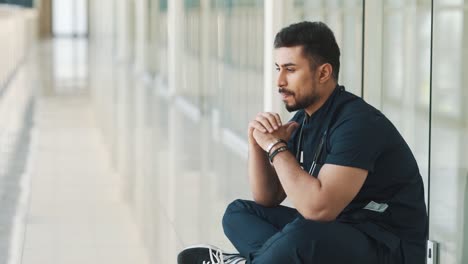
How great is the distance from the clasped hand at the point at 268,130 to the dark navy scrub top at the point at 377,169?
103mm

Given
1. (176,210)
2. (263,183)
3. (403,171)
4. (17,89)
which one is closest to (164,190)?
(176,210)

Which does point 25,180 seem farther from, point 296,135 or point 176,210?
point 296,135

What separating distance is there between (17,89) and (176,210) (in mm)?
10182

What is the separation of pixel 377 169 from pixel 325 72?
392mm

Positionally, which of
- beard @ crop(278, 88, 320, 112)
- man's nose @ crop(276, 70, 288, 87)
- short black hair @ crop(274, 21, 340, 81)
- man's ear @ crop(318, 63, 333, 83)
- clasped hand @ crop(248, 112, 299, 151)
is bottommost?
clasped hand @ crop(248, 112, 299, 151)

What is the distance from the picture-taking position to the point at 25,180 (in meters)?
7.50

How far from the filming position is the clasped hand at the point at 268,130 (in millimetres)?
3578

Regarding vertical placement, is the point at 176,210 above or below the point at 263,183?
below

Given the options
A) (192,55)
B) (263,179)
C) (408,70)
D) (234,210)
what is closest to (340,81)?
(408,70)

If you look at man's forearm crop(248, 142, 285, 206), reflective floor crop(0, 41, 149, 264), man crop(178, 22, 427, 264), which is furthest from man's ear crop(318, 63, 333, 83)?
reflective floor crop(0, 41, 149, 264)

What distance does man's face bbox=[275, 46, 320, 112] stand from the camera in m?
3.48

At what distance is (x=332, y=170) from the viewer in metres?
3.28

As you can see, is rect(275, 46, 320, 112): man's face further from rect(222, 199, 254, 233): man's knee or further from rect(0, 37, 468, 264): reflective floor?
rect(0, 37, 468, 264): reflective floor

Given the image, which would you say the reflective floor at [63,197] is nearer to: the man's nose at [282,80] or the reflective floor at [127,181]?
the reflective floor at [127,181]
